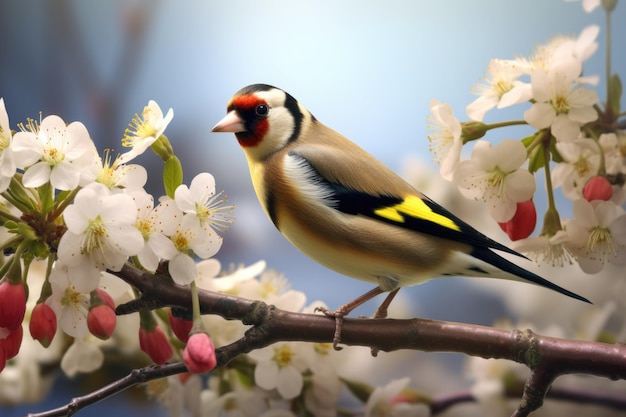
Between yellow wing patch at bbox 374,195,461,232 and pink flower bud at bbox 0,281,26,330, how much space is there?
15.9 inches

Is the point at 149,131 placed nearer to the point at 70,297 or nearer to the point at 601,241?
the point at 70,297

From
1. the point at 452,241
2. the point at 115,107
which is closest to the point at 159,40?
the point at 115,107

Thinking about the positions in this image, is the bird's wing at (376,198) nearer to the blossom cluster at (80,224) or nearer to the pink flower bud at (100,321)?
the blossom cluster at (80,224)

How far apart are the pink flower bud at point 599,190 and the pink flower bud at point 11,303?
2.29ft

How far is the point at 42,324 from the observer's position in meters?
0.71

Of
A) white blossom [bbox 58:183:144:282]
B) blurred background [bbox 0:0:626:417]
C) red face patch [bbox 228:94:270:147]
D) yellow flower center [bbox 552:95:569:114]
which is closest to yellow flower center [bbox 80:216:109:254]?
white blossom [bbox 58:183:144:282]

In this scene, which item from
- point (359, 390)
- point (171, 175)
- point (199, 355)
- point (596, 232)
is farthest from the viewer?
point (359, 390)

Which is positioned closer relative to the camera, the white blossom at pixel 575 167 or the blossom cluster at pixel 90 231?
the blossom cluster at pixel 90 231

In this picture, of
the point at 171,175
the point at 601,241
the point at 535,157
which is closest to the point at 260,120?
the point at 171,175

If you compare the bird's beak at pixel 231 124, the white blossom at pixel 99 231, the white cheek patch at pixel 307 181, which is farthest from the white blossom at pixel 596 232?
the white blossom at pixel 99 231

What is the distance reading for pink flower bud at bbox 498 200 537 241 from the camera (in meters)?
0.83

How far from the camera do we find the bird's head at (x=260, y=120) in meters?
0.83

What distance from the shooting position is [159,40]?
1144 millimetres

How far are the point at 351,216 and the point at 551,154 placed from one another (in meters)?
0.33
